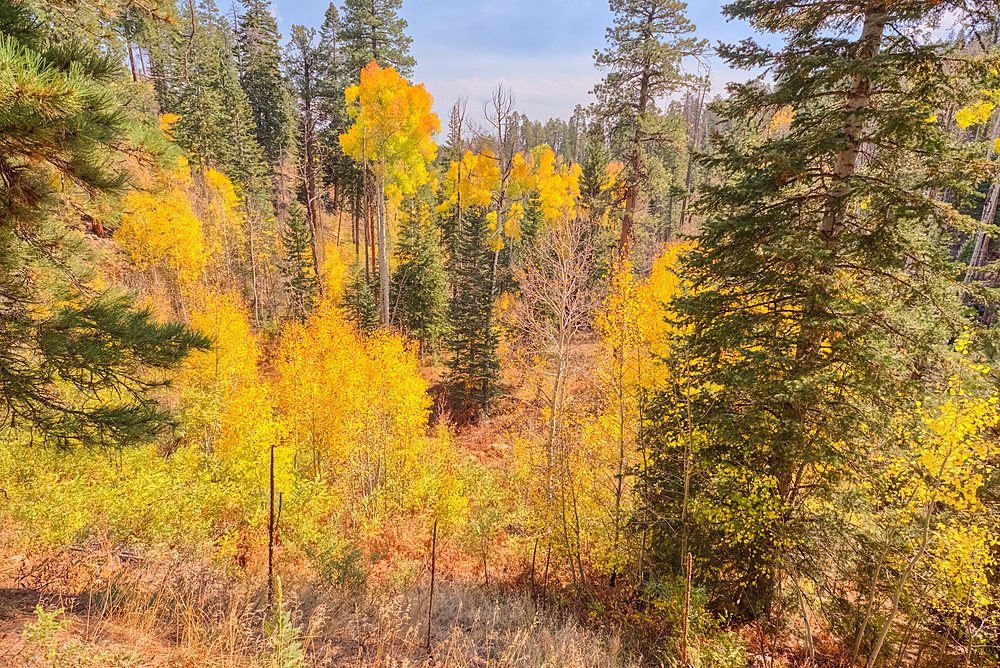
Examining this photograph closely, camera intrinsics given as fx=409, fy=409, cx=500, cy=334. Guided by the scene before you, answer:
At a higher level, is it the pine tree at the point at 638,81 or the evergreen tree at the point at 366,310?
the pine tree at the point at 638,81

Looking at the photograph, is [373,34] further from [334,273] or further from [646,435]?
[646,435]

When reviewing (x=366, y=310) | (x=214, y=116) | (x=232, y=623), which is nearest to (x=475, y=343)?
(x=366, y=310)

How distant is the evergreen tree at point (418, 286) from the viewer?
822 inches

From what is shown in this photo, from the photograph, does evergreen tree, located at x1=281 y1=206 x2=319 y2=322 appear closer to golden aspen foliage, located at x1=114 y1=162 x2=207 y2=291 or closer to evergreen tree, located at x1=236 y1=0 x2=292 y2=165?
golden aspen foliage, located at x1=114 y1=162 x2=207 y2=291

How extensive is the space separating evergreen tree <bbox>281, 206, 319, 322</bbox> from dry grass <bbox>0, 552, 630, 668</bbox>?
17.9m

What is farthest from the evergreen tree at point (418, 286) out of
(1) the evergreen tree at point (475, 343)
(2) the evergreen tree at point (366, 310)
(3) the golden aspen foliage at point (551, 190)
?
(3) the golden aspen foliage at point (551, 190)

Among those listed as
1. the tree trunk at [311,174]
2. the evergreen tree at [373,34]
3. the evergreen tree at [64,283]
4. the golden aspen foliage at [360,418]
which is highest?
the evergreen tree at [373,34]

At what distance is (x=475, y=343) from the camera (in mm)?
19266

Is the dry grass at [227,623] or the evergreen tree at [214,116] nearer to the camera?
the dry grass at [227,623]

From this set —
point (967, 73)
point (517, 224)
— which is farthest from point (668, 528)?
point (517, 224)

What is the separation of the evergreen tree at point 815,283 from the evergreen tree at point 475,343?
1336cm

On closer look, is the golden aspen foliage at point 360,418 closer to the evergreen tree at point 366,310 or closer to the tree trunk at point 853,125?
the evergreen tree at point 366,310

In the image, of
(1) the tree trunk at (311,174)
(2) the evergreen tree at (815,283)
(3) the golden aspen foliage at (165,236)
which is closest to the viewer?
(2) the evergreen tree at (815,283)

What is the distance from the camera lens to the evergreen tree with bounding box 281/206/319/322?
74.2ft
